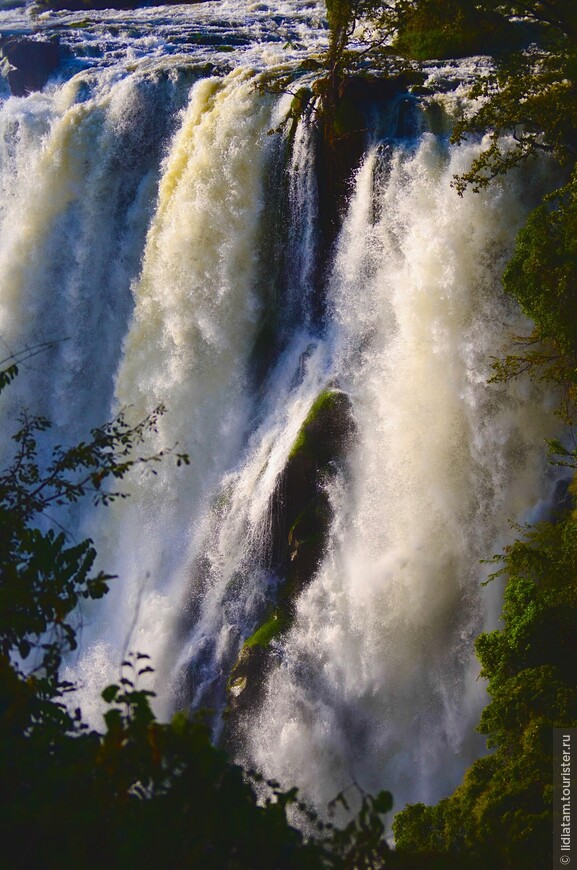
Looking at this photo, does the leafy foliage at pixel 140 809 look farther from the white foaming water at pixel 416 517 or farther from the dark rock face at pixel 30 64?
the dark rock face at pixel 30 64

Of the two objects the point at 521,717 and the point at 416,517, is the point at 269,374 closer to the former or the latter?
the point at 416,517

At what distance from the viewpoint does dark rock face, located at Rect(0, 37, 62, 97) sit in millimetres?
19875

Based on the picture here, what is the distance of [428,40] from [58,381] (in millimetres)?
9464

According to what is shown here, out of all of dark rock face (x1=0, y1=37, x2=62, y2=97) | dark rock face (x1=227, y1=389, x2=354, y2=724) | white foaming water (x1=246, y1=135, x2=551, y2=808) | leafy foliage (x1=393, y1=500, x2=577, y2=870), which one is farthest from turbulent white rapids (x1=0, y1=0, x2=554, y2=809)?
leafy foliage (x1=393, y1=500, x2=577, y2=870)

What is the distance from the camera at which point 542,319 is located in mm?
10367

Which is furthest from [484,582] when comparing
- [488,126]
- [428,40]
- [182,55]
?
[182,55]

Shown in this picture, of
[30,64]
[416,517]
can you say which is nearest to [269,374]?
[416,517]

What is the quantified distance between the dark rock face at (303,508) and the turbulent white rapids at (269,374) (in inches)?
9.0

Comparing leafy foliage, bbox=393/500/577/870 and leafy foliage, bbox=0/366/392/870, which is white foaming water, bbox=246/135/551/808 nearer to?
leafy foliage, bbox=393/500/577/870

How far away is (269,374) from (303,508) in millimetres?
2827

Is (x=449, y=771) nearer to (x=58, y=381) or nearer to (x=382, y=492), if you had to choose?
(x=382, y=492)

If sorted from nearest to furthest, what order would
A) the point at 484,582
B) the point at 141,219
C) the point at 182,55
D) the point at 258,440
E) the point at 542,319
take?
the point at 542,319 → the point at 484,582 → the point at 258,440 → the point at 141,219 → the point at 182,55

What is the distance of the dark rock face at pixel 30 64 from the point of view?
65.2 ft

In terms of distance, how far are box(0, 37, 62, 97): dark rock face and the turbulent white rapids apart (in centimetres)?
69
